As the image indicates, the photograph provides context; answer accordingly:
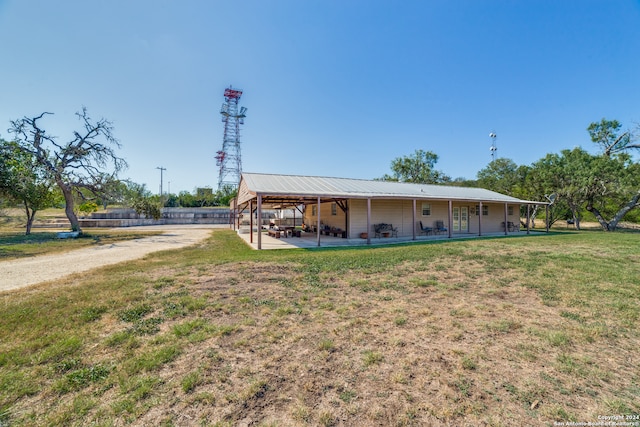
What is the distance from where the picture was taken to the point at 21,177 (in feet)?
51.6

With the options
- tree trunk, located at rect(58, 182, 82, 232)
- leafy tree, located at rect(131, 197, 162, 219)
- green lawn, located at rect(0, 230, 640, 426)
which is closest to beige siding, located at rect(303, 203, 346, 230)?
green lawn, located at rect(0, 230, 640, 426)

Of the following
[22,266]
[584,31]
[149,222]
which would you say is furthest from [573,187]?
[149,222]

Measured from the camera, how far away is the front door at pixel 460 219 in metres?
17.4

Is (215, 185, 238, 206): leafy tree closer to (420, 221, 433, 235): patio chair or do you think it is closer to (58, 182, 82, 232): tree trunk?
(58, 182, 82, 232): tree trunk

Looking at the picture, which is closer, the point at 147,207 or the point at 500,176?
the point at 147,207

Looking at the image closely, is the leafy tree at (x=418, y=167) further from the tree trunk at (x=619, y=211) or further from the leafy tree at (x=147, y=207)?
the leafy tree at (x=147, y=207)

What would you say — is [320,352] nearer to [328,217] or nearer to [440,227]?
[328,217]

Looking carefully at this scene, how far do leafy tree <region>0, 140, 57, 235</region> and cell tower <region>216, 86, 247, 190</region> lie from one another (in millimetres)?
27012

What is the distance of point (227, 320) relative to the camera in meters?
3.67

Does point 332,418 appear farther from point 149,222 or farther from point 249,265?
point 149,222

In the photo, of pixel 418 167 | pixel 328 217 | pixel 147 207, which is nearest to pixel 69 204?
pixel 147 207

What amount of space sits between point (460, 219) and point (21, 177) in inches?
1089

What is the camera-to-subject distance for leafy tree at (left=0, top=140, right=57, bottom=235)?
51.3ft

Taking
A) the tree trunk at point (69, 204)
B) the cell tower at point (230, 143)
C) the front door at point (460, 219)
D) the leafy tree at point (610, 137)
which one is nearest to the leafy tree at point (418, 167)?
the leafy tree at point (610, 137)
